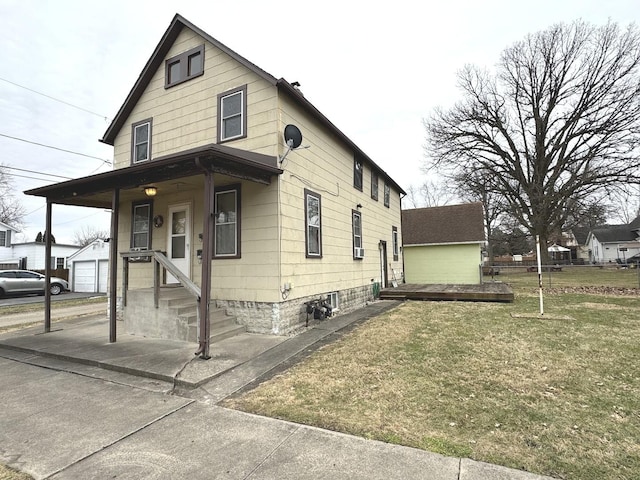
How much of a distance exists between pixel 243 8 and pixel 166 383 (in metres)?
9.35

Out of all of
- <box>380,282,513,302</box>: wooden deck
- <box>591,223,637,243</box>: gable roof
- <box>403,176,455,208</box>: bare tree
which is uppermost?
<box>403,176,455,208</box>: bare tree

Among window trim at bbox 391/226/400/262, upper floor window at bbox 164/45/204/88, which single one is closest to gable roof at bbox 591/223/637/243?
window trim at bbox 391/226/400/262

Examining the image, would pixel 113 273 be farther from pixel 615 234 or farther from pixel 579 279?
pixel 615 234

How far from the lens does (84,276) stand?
2053 cm

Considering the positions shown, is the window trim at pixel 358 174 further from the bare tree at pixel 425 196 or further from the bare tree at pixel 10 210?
the bare tree at pixel 10 210

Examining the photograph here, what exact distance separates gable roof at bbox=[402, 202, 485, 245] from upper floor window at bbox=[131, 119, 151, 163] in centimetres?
1368

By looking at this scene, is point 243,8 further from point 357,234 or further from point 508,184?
point 508,184

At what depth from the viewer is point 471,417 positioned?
10.3 ft

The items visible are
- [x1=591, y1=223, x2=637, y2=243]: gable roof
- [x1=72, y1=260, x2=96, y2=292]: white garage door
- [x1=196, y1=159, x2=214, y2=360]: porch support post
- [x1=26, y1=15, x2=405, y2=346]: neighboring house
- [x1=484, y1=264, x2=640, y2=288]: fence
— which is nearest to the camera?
[x1=196, y1=159, x2=214, y2=360]: porch support post

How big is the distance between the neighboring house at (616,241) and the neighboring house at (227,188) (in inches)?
1914

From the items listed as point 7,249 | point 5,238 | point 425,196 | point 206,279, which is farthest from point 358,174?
point 425,196

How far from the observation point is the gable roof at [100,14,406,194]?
6.85 metres

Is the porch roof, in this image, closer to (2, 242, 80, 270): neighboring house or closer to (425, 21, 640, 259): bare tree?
(425, 21, 640, 259): bare tree

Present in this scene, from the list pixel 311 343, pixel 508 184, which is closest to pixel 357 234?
pixel 311 343
